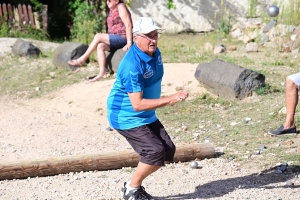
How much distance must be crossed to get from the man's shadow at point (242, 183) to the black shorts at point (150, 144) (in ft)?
1.76

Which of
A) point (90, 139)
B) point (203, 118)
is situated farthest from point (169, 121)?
point (90, 139)

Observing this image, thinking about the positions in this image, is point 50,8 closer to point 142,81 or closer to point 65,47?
point 65,47

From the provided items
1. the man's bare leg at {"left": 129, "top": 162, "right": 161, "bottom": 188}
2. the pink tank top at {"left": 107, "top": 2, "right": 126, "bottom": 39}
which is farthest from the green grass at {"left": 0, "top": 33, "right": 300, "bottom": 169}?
the man's bare leg at {"left": 129, "top": 162, "right": 161, "bottom": 188}

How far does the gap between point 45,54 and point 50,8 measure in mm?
5029

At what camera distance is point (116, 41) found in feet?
34.8

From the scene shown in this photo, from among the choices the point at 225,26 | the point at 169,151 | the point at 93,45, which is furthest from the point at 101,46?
the point at 169,151

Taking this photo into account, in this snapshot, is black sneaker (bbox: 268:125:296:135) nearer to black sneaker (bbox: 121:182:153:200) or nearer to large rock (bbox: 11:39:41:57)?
black sneaker (bbox: 121:182:153:200)

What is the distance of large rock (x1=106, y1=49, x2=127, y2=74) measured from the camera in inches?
414

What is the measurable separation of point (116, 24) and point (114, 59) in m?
0.57

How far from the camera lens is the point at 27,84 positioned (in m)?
11.2

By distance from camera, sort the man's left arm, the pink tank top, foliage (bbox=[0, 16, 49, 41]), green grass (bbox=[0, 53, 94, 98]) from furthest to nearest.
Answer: foliage (bbox=[0, 16, 49, 41]) < green grass (bbox=[0, 53, 94, 98]) < the pink tank top < the man's left arm

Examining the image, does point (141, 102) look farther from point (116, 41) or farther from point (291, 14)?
point (291, 14)

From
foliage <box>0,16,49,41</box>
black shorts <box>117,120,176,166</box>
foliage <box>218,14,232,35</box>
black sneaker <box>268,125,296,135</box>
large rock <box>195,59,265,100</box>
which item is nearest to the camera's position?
black shorts <box>117,120,176,166</box>

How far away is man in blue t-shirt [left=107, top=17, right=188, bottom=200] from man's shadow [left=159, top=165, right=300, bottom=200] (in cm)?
53
